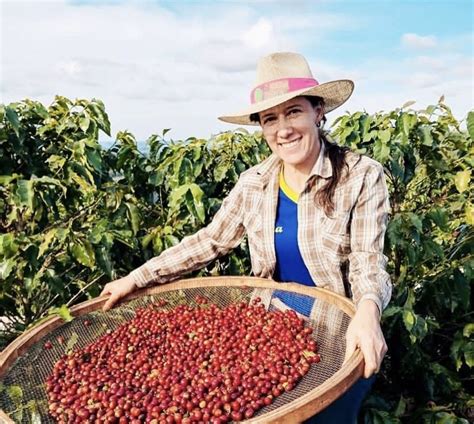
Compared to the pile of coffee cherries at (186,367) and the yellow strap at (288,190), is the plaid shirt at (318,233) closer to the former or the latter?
the yellow strap at (288,190)

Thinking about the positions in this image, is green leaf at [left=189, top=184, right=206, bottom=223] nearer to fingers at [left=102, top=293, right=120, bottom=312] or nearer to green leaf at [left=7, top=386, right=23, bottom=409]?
fingers at [left=102, top=293, right=120, bottom=312]

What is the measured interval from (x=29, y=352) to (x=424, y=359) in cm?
191

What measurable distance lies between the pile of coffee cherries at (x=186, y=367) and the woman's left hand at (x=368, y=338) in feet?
0.53

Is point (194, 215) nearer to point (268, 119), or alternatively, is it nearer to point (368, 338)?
point (268, 119)

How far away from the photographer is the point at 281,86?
2.18m

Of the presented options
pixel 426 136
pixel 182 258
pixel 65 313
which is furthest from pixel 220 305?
pixel 426 136

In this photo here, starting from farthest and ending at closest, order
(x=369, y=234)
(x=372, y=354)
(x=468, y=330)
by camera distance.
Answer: (x=468, y=330) → (x=369, y=234) → (x=372, y=354)

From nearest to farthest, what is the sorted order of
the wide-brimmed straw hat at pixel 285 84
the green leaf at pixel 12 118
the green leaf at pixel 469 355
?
the wide-brimmed straw hat at pixel 285 84 < the green leaf at pixel 12 118 < the green leaf at pixel 469 355

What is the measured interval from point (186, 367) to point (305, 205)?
2.43 feet

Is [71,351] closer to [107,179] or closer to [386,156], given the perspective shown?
[107,179]

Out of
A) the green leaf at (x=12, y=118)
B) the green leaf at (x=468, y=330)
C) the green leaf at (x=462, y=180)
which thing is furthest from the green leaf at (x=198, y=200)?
the green leaf at (x=468, y=330)

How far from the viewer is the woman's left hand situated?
1696 mm

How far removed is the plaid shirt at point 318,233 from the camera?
2117mm

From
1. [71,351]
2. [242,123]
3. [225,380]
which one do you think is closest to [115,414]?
[225,380]
